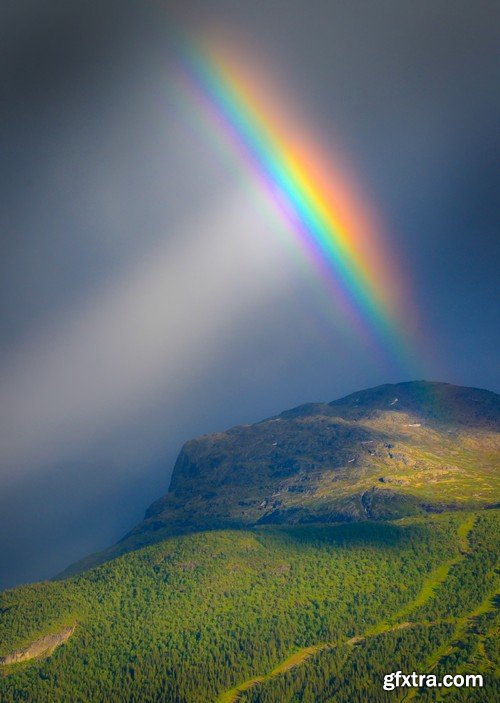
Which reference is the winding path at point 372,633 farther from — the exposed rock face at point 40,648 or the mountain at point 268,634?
the exposed rock face at point 40,648

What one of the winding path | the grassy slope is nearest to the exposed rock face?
the grassy slope

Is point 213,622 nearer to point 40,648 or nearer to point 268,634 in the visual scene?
point 268,634

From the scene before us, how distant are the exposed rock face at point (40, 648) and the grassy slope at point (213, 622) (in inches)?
92.3

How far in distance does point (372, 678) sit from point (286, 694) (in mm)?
20250

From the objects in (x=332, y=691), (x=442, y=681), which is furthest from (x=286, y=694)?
(x=442, y=681)

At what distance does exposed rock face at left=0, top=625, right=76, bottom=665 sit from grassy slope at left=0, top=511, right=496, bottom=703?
2345 mm

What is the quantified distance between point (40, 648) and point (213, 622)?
47.5 meters

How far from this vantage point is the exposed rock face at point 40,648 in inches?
6427

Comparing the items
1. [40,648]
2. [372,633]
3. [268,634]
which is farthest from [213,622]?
[40,648]

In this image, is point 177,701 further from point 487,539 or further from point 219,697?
point 487,539

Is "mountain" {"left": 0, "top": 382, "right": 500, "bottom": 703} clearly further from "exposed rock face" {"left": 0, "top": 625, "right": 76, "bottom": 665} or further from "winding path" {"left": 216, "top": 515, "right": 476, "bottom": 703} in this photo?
"winding path" {"left": 216, "top": 515, "right": 476, "bottom": 703}

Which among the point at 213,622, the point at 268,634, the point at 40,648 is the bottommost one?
the point at 268,634

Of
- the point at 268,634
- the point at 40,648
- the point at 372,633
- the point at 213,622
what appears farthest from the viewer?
the point at 213,622

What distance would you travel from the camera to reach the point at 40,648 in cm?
16825
